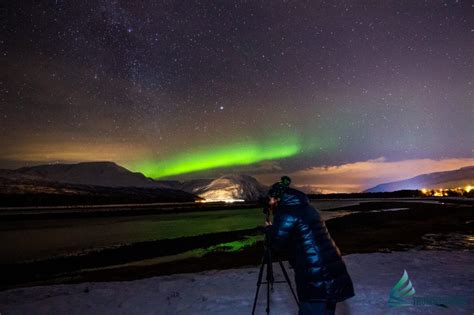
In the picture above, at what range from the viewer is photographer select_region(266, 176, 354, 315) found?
373cm

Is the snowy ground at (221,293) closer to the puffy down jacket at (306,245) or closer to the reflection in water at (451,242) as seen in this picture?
the puffy down jacket at (306,245)

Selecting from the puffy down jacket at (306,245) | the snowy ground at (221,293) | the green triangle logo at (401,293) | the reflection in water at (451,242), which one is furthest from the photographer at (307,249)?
the reflection in water at (451,242)

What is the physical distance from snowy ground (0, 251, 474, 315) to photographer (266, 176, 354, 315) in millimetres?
2994

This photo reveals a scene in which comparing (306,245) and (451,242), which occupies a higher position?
(306,245)

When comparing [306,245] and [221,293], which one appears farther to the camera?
[221,293]

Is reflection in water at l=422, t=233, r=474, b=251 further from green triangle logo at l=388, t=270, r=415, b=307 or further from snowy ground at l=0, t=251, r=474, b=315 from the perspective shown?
green triangle logo at l=388, t=270, r=415, b=307

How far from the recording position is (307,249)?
3791mm

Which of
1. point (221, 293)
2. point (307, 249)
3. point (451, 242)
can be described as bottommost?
point (451, 242)

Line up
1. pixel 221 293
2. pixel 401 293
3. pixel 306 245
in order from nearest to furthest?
pixel 306 245 → pixel 401 293 → pixel 221 293

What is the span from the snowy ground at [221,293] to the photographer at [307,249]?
2.99 metres

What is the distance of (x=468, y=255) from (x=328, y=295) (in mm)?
10562

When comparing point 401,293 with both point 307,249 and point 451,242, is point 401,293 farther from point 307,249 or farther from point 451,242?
point 451,242

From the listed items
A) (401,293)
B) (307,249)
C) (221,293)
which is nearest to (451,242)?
(401,293)

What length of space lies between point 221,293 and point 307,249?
4723mm
